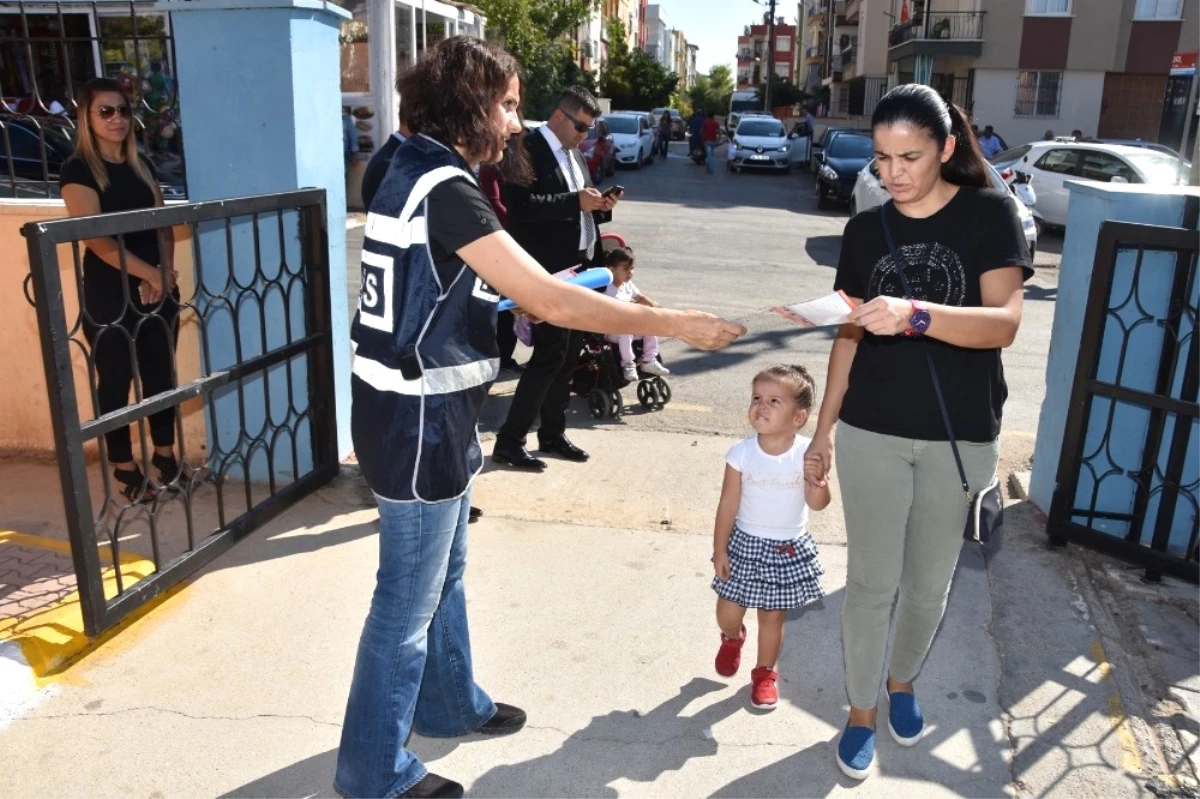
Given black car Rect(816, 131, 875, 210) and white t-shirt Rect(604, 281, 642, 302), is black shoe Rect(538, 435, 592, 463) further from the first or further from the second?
black car Rect(816, 131, 875, 210)

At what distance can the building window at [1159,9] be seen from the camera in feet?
98.7

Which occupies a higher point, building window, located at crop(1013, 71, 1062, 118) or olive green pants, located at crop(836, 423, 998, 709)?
building window, located at crop(1013, 71, 1062, 118)

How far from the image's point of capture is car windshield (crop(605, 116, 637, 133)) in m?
28.2

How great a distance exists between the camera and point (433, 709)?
122 inches

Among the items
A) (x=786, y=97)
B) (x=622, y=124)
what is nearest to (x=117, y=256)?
(x=622, y=124)

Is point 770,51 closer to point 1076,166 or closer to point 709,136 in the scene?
point 709,136

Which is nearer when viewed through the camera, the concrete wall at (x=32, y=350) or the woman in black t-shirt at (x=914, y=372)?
the woman in black t-shirt at (x=914, y=372)

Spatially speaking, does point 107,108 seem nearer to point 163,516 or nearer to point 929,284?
point 163,516

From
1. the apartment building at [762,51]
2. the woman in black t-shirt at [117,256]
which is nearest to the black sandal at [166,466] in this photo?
the woman in black t-shirt at [117,256]

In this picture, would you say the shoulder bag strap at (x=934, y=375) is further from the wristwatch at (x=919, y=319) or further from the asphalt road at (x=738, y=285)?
the asphalt road at (x=738, y=285)

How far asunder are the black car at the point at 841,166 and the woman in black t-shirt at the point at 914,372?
53.9ft

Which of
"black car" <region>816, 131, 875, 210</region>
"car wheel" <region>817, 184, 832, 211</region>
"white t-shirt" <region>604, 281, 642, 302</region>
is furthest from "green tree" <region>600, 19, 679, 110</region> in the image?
"white t-shirt" <region>604, 281, 642, 302</region>

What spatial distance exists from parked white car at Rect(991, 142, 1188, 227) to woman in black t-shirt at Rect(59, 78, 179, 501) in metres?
13.7

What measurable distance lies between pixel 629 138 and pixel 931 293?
26066mm
